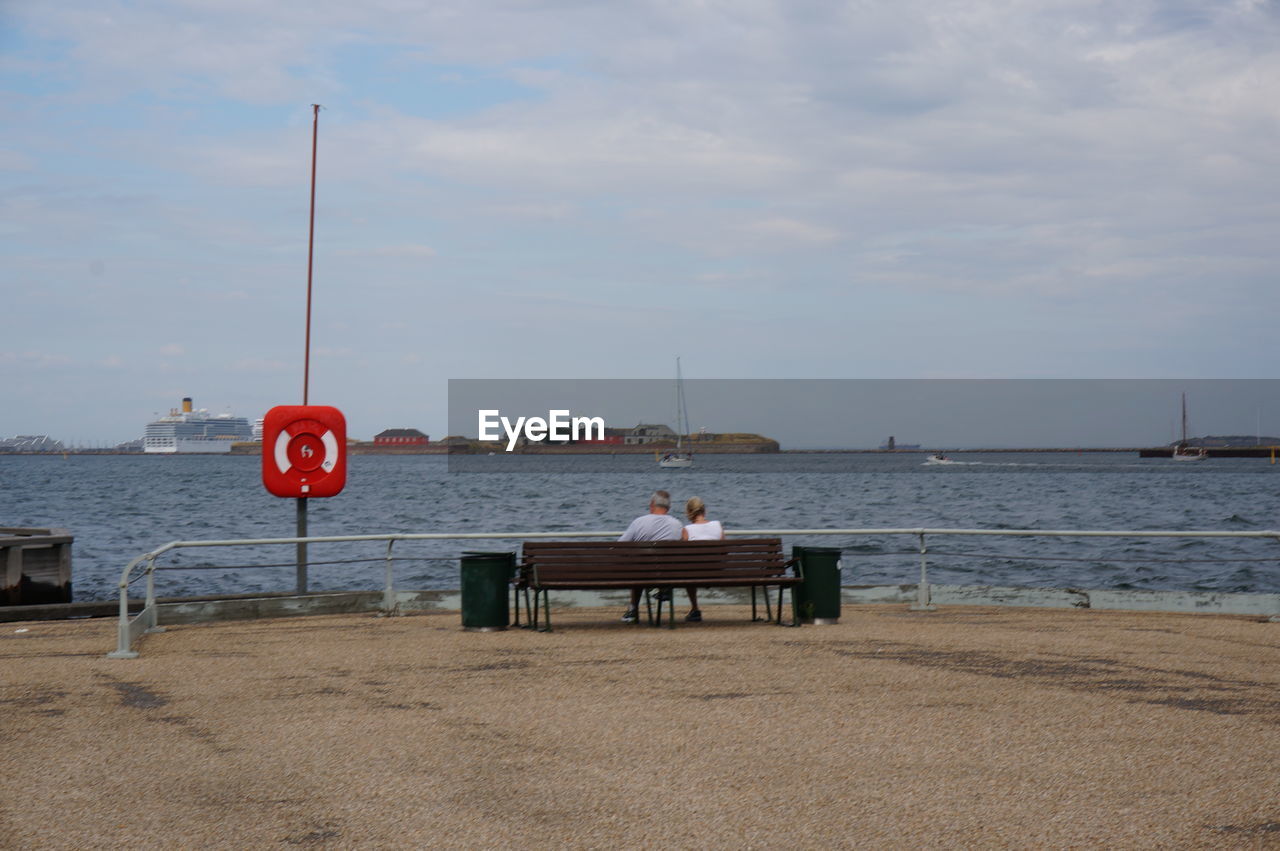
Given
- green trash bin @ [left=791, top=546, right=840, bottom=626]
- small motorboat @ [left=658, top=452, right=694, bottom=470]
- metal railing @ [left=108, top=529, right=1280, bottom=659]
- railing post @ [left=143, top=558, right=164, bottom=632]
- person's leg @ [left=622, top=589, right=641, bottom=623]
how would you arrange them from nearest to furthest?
metal railing @ [left=108, top=529, right=1280, bottom=659], railing post @ [left=143, top=558, right=164, bottom=632], green trash bin @ [left=791, top=546, right=840, bottom=626], person's leg @ [left=622, top=589, right=641, bottom=623], small motorboat @ [left=658, top=452, right=694, bottom=470]

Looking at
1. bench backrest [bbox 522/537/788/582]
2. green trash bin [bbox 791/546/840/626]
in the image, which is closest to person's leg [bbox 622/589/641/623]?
bench backrest [bbox 522/537/788/582]

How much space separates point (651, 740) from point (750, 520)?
47549 millimetres

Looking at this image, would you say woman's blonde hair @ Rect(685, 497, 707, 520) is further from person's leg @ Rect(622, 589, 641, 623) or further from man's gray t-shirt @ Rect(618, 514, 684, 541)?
person's leg @ Rect(622, 589, 641, 623)

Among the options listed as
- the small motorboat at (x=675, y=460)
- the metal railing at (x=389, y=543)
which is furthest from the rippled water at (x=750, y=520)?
the small motorboat at (x=675, y=460)

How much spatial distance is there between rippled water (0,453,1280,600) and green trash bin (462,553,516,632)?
3.13ft

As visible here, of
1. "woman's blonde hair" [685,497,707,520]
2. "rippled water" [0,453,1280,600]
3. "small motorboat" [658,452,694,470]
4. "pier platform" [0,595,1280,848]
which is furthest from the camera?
"small motorboat" [658,452,694,470]

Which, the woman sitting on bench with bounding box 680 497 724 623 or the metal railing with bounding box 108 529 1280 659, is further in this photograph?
the woman sitting on bench with bounding box 680 497 724 623

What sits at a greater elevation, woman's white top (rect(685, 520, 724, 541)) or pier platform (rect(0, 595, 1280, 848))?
woman's white top (rect(685, 520, 724, 541))

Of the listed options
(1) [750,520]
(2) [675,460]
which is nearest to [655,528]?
(1) [750,520]

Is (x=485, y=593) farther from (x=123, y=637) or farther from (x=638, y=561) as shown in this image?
(x=123, y=637)

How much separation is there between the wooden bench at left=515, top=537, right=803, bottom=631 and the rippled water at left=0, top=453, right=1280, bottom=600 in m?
1.31

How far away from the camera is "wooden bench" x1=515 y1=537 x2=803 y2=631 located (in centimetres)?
1161

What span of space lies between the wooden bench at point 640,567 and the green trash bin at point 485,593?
0.17 meters

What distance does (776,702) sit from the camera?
807 cm
